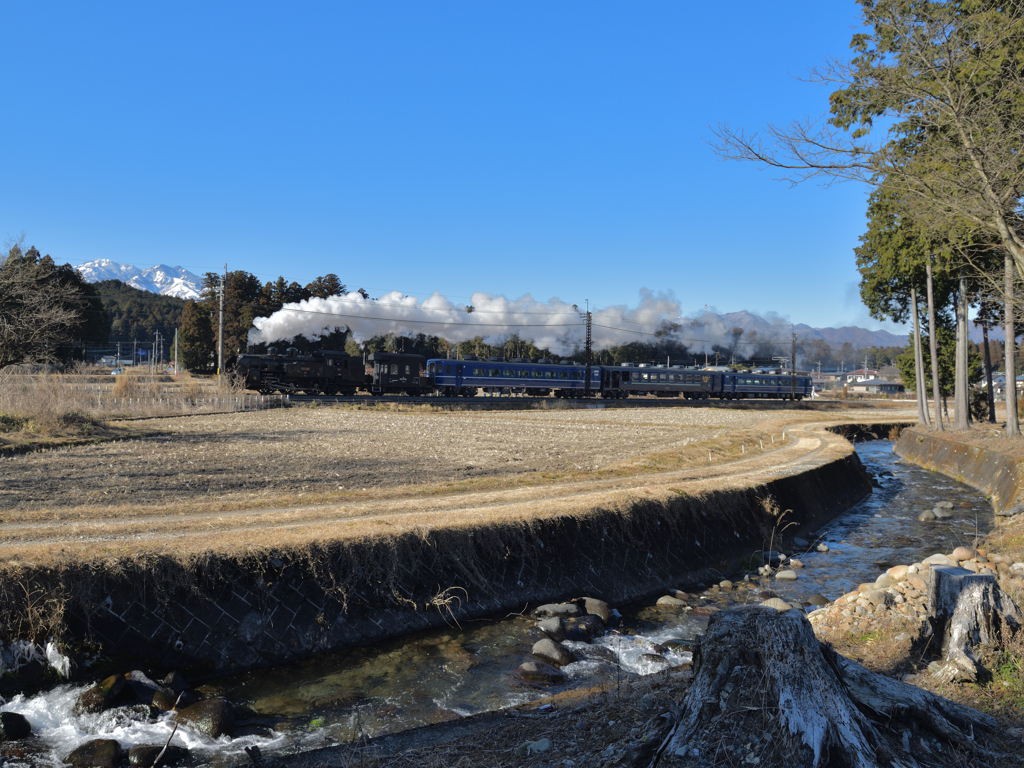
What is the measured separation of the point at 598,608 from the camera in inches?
390

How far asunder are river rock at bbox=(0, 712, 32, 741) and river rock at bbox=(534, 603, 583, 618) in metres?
6.04

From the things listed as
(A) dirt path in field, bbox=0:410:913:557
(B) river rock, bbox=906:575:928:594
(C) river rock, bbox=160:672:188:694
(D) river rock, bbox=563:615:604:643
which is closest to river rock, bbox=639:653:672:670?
(D) river rock, bbox=563:615:604:643

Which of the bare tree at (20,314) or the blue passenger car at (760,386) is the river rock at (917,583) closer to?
the bare tree at (20,314)

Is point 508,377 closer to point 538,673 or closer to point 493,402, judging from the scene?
point 493,402

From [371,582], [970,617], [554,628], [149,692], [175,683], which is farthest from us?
[371,582]

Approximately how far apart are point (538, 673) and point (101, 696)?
451 cm

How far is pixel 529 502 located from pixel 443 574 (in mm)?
3212

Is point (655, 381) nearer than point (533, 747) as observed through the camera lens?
No

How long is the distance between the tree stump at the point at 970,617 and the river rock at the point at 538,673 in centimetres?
379

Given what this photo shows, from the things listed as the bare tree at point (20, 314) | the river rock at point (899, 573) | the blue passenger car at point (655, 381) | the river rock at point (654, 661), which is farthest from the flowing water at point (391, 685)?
the blue passenger car at point (655, 381)

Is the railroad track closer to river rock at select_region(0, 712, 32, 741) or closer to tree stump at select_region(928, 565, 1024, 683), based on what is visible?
river rock at select_region(0, 712, 32, 741)

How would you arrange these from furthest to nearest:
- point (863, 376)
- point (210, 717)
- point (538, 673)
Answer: point (863, 376) < point (538, 673) < point (210, 717)

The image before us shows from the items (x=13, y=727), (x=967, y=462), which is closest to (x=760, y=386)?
(x=967, y=462)

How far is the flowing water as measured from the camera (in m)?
6.30
